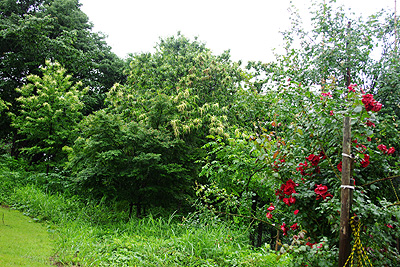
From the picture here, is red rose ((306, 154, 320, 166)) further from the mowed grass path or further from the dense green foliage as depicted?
the mowed grass path

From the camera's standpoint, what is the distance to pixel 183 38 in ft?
39.9

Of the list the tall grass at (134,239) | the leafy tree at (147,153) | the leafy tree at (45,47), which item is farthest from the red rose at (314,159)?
the leafy tree at (45,47)

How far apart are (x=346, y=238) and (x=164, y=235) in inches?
128

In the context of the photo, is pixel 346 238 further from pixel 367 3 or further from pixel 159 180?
pixel 367 3

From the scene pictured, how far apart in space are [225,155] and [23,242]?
11.3 feet

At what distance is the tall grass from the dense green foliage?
3cm

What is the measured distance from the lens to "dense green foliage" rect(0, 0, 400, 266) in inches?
89.2

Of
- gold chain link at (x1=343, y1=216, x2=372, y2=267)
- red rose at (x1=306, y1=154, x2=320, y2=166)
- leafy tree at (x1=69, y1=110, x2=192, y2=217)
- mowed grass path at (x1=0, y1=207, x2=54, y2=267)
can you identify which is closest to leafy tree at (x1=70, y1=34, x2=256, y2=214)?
leafy tree at (x1=69, y1=110, x2=192, y2=217)

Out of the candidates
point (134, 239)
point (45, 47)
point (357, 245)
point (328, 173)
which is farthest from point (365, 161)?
point (45, 47)

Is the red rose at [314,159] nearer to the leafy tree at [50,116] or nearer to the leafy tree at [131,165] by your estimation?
the leafy tree at [131,165]

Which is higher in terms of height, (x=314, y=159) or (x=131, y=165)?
(x=314, y=159)

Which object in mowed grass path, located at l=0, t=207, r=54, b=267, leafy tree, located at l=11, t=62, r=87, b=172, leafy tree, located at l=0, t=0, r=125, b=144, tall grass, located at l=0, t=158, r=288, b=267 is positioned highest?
leafy tree, located at l=0, t=0, r=125, b=144

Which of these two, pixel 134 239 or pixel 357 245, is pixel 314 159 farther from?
pixel 134 239

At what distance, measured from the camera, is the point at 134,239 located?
423 centimetres
